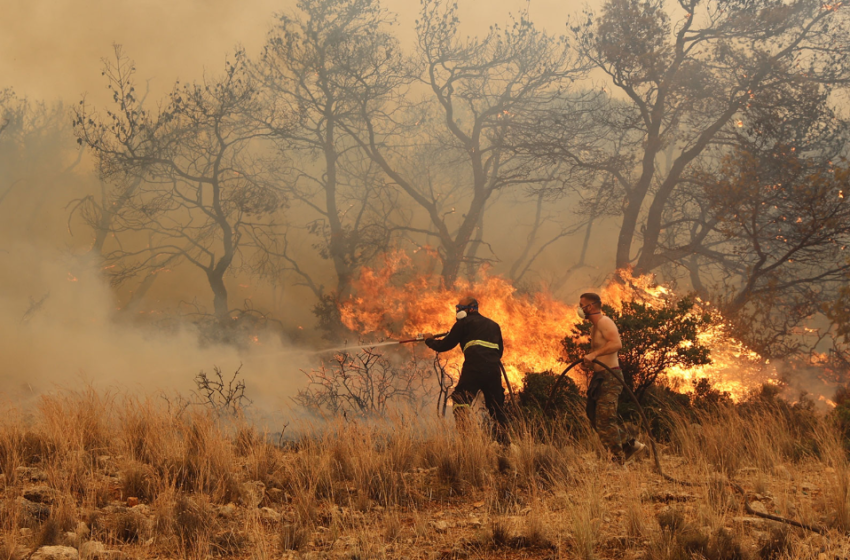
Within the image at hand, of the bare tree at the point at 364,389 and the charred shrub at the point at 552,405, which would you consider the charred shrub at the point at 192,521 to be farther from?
the charred shrub at the point at 552,405

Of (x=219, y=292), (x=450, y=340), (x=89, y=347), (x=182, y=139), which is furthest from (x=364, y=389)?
(x=182, y=139)

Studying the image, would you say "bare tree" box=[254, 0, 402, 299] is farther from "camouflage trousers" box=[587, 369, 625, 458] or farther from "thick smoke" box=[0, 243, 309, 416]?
"camouflage trousers" box=[587, 369, 625, 458]

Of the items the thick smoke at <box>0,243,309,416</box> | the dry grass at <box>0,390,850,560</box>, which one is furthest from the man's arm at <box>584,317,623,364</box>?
the thick smoke at <box>0,243,309,416</box>

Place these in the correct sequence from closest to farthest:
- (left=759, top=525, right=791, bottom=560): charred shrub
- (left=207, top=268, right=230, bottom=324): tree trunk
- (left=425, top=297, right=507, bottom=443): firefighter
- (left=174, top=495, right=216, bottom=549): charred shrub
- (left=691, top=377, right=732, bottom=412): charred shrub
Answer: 1. (left=759, top=525, right=791, bottom=560): charred shrub
2. (left=174, top=495, right=216, bottom=549): charred shrub
3. (left=425, top=297, right=507, bottom=443): firefighter
4. (left=691, top=377, right=732, bottom=412): charred shrub
5. (left=207, top=268, right=230, bottom=324): tree trunk

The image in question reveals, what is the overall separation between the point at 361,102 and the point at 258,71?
3552mm

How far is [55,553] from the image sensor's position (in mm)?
4312

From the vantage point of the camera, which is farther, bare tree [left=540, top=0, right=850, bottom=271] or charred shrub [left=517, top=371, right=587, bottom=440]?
bare tree [left=540, top=0, right=850, bottom=271]

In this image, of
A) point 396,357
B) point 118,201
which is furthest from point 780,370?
point 118,201

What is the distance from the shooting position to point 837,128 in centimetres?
1719

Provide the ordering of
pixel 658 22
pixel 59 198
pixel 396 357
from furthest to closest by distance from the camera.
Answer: pixel 59 198, pixel 396 357, pixel 658 22

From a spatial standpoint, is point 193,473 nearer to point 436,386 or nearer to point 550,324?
point 550,324

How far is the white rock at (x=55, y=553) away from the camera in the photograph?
427cm

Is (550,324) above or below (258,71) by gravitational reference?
below

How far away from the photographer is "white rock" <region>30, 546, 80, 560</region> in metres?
4.27
